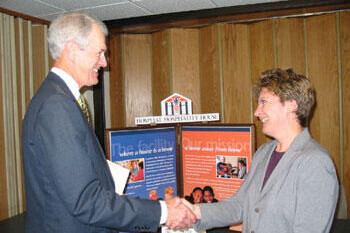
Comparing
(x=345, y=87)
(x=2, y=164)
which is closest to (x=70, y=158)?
(x=2, y=164)

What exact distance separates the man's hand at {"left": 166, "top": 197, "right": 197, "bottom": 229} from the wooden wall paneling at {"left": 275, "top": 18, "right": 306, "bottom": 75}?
2.10 metres

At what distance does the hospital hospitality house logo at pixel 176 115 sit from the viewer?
2486 mm

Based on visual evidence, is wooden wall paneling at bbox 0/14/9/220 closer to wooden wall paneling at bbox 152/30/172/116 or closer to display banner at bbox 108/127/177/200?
display banner at bbox 108/127/177/200

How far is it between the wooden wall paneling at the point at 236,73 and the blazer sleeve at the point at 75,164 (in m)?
2.29

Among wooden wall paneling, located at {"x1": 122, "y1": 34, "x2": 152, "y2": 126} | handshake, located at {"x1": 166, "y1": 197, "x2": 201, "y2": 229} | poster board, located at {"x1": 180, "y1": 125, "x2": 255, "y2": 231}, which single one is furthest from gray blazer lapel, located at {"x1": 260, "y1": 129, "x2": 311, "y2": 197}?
wooden wall paneling, located at {"x1": 122, "y1": 34, "x2": 152, "y2": 126}

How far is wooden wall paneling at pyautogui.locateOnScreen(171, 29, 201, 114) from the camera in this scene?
350cm

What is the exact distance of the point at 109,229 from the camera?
1.37 meters

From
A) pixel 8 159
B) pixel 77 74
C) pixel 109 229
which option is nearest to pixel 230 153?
pixel 109 229

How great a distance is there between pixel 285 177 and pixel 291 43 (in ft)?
7.07

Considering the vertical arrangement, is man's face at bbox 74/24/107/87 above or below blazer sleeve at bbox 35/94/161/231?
above

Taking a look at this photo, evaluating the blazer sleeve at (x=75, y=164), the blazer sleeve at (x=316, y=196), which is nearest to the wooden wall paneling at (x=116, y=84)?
the blazer sleeve at (x=75, y=164)

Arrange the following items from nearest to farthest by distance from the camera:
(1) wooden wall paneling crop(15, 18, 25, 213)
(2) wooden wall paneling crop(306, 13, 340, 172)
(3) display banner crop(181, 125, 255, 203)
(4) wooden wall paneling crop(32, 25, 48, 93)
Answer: (3) display banner crop(181, 125, 255, 203), (1) wooden wall paneling crop(15, 18, 25, 213), (2) wooden wall paneling crop(306, 13, 340, 172), (4) wooden wall paneling crop(32, 25, 48, 93)

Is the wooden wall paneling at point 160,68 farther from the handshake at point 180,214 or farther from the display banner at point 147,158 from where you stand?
the handshake at point 180,214

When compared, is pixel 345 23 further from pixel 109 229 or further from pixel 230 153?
pixel 109 229
